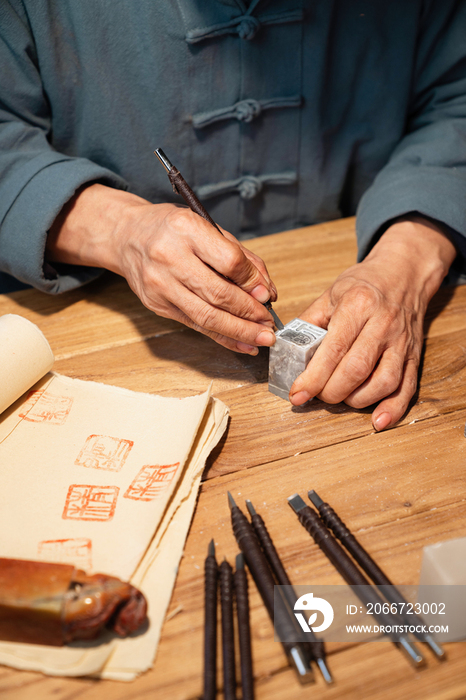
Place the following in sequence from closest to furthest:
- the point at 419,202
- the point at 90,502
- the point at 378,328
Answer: the point at 90,502 → the point at 378,328 → the point at 419,202

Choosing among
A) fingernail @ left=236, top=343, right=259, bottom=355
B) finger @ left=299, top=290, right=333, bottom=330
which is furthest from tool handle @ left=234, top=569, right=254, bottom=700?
finger @ left=299, top=290, right=333, bottom=330

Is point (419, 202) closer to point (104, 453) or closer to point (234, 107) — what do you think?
point (234, 107)

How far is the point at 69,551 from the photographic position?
0.73 meters

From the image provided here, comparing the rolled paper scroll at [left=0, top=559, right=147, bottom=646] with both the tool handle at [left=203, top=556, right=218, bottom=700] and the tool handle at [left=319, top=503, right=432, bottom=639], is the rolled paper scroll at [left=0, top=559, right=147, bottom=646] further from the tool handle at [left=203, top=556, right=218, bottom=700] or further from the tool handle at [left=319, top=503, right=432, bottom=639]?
the tool handle at [left=319, top=503, right=432, bottom=639]

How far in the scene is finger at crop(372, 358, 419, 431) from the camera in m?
0.96

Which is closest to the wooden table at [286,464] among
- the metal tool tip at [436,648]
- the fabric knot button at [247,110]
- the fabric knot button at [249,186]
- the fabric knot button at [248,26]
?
the metal tool tip at [436,648]

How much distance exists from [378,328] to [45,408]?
68cm

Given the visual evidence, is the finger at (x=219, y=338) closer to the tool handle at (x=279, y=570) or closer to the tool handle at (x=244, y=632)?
the tool handle at (x=279, y=570)

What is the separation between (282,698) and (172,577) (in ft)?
0.66

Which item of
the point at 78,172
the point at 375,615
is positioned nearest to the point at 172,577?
the point at 375,615

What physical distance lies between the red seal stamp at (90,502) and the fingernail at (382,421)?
478 millimetres

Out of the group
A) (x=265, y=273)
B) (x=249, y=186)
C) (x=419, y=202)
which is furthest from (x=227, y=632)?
(x=249, y=186)

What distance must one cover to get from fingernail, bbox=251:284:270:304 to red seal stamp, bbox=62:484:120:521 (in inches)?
18.1

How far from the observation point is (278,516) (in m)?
0.80
